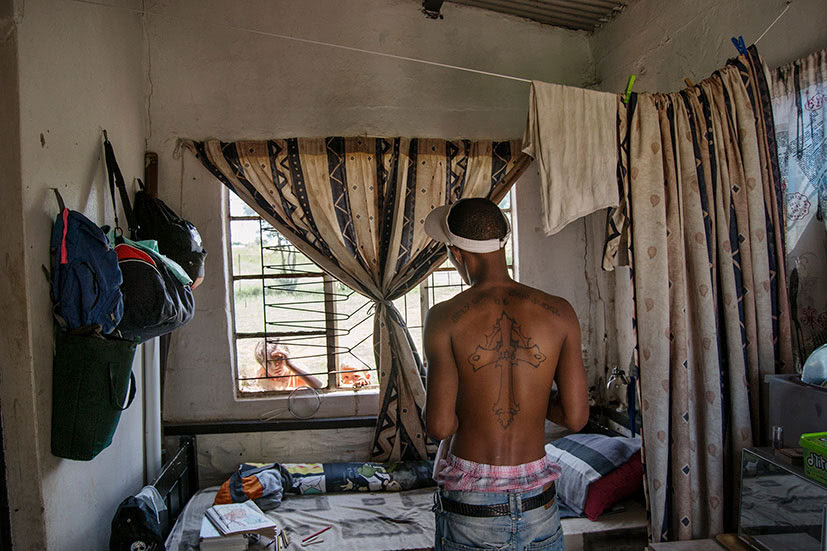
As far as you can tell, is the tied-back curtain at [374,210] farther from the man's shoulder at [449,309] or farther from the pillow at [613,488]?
the man's shoulder at [449,309]

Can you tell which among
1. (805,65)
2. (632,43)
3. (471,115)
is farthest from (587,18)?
(805,65)

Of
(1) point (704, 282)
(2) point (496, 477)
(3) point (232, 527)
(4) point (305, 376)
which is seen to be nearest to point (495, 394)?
(2) point (496, 477)

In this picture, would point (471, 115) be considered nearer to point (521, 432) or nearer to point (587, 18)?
point (587, 18)

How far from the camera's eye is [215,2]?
3803 millimetres

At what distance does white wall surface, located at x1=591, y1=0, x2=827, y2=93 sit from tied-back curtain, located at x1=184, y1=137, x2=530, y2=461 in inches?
44.3

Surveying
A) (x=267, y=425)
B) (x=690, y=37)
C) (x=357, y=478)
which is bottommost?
(x=357, y=478)

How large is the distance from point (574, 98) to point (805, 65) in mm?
904

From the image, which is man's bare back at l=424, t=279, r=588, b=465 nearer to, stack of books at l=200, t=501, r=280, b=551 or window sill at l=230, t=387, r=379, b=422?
stack of books at l=200, t=501, r=280, b=551

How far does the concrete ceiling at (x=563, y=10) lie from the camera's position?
12.2ft

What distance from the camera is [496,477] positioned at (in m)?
1.83

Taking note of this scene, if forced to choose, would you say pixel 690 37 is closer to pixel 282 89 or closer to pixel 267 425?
pixel 282 89

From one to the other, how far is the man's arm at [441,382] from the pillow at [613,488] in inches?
58.2

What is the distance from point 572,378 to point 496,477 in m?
0.39

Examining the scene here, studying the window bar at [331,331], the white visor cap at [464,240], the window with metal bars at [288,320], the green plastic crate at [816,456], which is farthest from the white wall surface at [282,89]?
the green plastic crate at [816,456]
